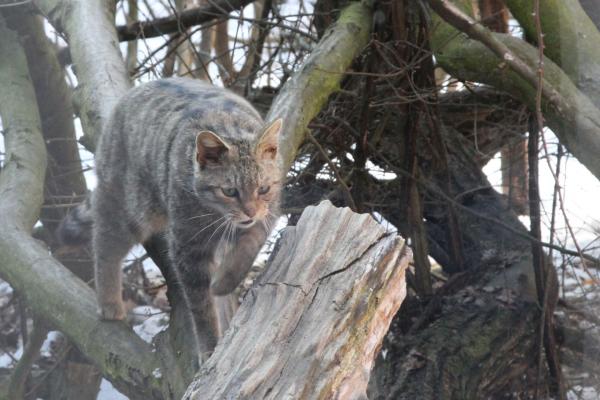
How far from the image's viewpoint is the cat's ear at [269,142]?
2.96 metres

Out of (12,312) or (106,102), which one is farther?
(12,312)

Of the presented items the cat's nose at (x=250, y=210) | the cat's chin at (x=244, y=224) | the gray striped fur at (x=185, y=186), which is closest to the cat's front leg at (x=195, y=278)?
the gray striped fur at (x=185, y=186)

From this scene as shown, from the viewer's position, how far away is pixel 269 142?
10.0 ft

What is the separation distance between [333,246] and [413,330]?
184 cm

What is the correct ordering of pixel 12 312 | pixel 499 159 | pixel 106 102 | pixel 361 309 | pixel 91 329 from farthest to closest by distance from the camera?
pixel 12 312, pixel 499 159, pixel 106 102, pixel 91 329, pixel 361 309

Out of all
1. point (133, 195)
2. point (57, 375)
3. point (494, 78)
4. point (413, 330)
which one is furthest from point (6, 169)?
point (494, 78)

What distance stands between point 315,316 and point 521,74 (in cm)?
148

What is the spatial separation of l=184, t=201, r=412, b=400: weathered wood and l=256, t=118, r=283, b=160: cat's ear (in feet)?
2.00

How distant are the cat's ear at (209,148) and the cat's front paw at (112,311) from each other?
91 centimetres

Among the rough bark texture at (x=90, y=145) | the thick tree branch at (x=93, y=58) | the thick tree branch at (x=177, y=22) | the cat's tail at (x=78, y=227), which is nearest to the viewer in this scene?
the rough bark texture at (x=90, y=145)

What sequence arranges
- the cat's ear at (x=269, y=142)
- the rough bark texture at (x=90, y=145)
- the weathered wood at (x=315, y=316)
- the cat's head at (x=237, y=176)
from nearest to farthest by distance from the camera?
the weathered wood at (x=315, y=316) < the cat's ear at (x=269, y=142) < the cat's head at (x=237, y=176) < the rough bark texture at (x=90, y=145)

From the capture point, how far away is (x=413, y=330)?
158 inches

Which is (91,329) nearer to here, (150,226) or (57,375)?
(150,226)

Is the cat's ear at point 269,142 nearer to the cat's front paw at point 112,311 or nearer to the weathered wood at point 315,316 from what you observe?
the weathered wood at point 315,316
